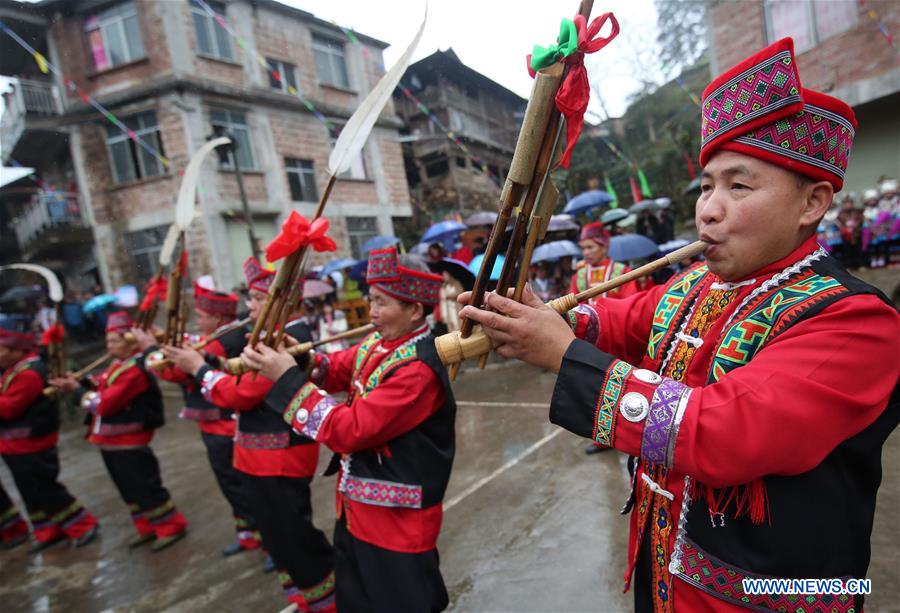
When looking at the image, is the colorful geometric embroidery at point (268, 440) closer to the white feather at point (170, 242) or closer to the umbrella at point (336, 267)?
the white feather at point (170, 242)

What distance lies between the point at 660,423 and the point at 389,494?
1.49m

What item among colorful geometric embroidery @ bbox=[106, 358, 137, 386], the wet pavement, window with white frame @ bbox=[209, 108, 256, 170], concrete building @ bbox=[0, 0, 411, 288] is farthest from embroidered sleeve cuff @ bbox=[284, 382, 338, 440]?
window with white frame @ bbox=[209, 108, 256, 170]

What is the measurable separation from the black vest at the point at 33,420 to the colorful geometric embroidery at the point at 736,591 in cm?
549

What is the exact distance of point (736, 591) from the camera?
3.61 feet

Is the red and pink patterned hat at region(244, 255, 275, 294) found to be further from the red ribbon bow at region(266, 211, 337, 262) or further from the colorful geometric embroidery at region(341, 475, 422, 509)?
the colorful geometric embroidery at region(341, 475, 422, 509)

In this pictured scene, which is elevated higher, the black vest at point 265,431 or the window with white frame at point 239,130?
the window with white frame at point 239,130

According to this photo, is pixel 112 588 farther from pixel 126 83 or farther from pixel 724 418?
pixel 126 83

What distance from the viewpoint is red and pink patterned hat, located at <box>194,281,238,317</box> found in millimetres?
3965

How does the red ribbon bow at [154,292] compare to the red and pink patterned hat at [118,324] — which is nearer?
the red ribbon bow at [154,292]

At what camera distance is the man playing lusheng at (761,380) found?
3.09 ft

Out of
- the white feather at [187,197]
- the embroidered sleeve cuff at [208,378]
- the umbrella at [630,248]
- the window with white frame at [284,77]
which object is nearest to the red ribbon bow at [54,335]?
the embroidered sleeve cuff at [208,378]

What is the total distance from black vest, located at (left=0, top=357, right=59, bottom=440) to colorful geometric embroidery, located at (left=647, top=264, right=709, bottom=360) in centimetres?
538

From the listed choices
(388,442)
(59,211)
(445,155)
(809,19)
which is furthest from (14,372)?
(445,155)

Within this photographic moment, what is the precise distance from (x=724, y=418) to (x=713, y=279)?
53 centimetres
